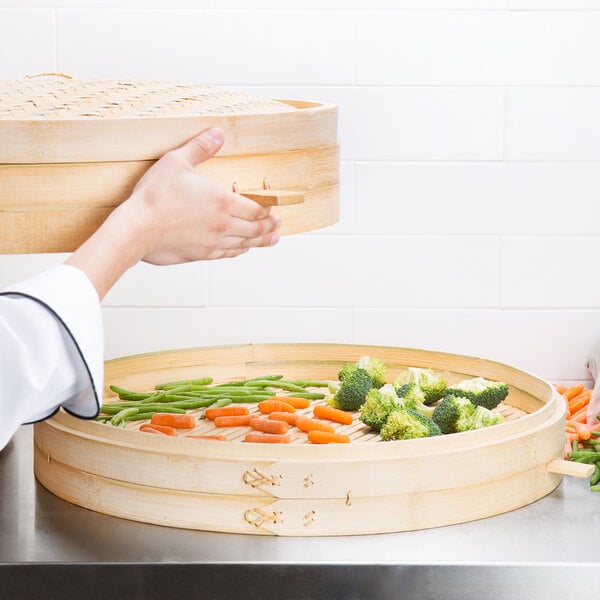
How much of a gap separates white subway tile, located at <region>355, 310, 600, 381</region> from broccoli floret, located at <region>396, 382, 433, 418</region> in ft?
2.20

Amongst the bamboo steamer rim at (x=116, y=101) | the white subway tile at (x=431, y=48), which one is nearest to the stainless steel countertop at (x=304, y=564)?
the bamboo steamer rim at (x=116, y=101)

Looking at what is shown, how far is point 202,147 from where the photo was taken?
1530mm

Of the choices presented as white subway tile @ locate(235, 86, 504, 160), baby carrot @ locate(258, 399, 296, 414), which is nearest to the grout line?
white subway tile @ locate(235, 86, 504, 160)

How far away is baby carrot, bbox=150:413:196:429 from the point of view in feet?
7.07

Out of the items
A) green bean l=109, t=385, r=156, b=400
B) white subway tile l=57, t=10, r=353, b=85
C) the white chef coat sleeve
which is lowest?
green bean l=109, t=385, r=156, b=400

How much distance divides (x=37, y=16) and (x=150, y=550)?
1670mm

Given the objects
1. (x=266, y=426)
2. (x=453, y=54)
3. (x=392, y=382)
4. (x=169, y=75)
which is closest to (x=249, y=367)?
(x=392, y=382)

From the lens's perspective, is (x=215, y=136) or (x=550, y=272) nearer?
(x=215, y=136)

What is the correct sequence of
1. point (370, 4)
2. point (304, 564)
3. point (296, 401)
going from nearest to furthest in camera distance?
point (304, 564) < point (296, 401) < point (370, 4)

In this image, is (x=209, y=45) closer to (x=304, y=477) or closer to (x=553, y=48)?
(x=553, y=48)

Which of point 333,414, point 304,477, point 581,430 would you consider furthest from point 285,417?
point 581,430

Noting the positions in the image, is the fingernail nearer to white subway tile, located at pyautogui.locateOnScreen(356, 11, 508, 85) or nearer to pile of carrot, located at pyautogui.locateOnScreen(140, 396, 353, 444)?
pile of carrot, located at pyautogui.locateOnScreen(140, 396, 353, 444)

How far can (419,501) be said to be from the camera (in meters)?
1.79

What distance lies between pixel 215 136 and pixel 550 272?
162 centimetres
